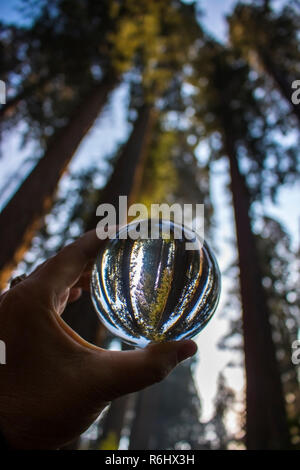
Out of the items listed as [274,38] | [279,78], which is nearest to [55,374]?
[279,78]

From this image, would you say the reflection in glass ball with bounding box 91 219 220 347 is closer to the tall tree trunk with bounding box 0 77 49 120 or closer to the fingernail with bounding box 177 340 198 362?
the fingernail with bounding box 177 340 198 362

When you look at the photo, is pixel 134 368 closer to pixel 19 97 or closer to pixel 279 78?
pixel 279 78

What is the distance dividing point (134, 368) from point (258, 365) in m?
5.49

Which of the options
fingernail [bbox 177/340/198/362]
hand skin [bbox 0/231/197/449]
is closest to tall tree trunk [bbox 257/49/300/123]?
fingernail [bbox 177/340/198/362]

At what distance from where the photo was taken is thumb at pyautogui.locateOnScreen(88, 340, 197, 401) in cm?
99

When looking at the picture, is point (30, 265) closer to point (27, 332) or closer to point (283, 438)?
point (283, 438)

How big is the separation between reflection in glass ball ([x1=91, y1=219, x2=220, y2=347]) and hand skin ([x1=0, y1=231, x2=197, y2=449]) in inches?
7.5

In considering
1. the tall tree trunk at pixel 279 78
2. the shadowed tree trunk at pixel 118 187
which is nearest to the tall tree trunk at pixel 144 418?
the shadowed tree trunk at pixel 118 187

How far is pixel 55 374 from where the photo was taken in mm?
1036

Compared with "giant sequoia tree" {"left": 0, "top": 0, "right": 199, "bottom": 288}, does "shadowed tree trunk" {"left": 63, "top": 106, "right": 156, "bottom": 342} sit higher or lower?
lower

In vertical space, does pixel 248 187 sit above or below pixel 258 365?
above

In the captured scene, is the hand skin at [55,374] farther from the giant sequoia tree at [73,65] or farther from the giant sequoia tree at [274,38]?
the giant sequoia tree at [274,38]

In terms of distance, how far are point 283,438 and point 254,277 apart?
3171mm

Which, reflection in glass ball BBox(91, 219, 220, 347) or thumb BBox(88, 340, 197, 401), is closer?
thumb BBox(88, 340, 197, 401)
